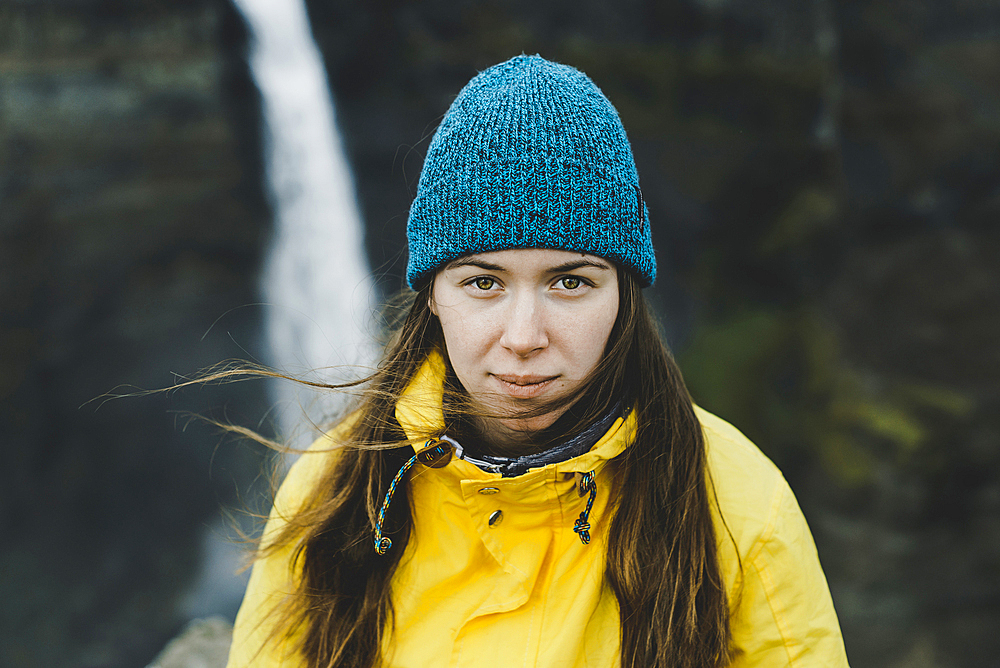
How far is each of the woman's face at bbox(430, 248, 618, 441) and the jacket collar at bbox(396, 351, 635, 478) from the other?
0.10 m

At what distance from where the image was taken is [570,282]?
110 centimetres

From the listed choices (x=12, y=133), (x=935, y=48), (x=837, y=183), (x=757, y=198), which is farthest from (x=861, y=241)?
(x=12, y=133)

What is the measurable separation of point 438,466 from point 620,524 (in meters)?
0.35

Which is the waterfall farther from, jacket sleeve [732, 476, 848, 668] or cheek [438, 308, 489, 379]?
jacket sleeve [732, 476, 848, 668]

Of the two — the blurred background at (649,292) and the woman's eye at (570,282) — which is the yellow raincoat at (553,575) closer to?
the woman's eye at (570,282)

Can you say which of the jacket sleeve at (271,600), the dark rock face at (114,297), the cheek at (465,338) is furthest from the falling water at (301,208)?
the cheek at (465,338)

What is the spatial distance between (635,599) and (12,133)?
5.75 metres

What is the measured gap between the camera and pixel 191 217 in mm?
5766

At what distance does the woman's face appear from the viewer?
1069mm

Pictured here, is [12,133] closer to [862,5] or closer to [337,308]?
[337,308]

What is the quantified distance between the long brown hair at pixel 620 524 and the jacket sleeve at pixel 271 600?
0.08ft

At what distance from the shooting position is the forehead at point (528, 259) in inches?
42.1

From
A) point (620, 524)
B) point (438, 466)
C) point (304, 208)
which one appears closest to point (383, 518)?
point (438, 466)

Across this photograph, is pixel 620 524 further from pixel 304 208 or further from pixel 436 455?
pixel 304 208
